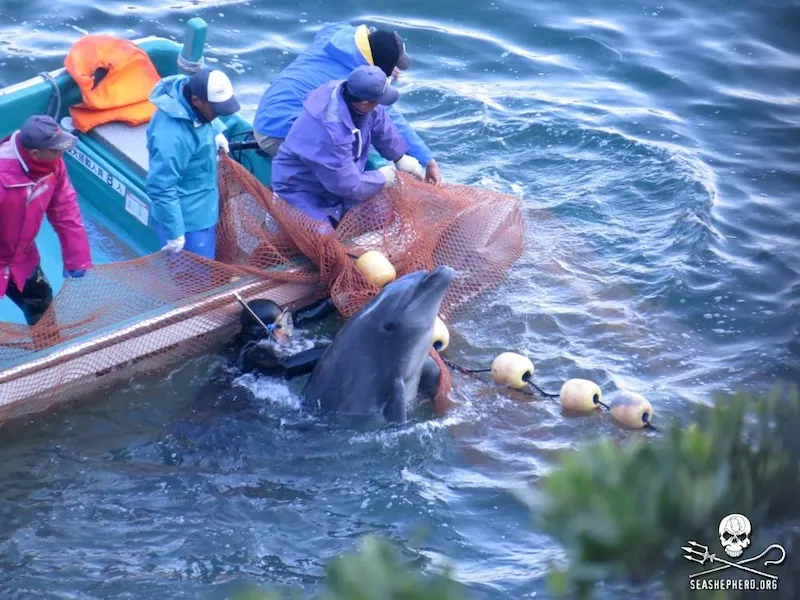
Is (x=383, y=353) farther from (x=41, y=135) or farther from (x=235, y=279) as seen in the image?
(x=41, y=135)

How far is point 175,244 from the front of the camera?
8445 mm

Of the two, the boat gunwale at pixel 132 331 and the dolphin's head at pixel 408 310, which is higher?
the dolphin's head at pixel 408 310

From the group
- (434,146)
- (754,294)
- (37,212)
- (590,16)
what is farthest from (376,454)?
(590,16)

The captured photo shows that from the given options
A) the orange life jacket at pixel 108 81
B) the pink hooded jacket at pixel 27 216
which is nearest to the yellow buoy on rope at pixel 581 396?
the pink hooded jacket at pixel 27 216

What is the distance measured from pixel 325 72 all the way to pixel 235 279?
243 centimetres

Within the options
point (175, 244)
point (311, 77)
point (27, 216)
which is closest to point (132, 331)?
point (175, 244)

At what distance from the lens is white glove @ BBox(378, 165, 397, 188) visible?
30.7 feet

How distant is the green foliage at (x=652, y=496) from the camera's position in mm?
2188

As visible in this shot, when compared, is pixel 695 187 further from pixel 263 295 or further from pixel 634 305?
pixel 263 295

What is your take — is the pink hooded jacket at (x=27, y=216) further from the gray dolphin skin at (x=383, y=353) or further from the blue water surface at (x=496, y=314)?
the gray dolphin skin at (x=383, y=353)

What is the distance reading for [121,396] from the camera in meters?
8.37

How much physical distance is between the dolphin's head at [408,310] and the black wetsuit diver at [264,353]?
2.64ft

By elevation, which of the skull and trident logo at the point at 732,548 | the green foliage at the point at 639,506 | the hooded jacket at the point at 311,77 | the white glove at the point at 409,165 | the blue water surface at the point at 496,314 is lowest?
the blue water surface at the point at 496,314

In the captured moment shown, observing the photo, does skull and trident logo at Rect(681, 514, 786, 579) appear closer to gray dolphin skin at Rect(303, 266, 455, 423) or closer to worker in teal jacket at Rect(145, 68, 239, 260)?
gray dolphin skin at Rect(303, 266, 455, 423)
